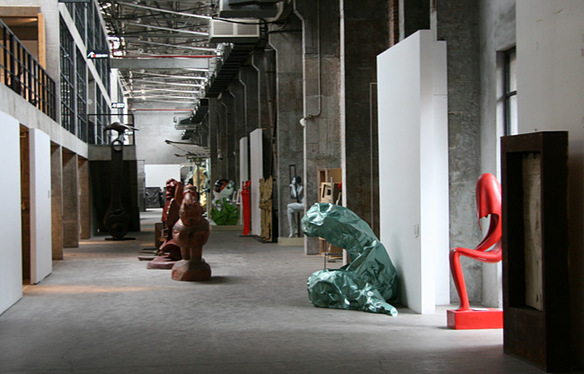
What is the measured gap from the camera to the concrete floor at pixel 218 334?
5996mm

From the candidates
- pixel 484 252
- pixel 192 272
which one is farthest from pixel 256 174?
pixel 484 252

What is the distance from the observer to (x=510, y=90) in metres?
8.59

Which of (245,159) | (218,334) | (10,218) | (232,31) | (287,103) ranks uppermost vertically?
(232,31)

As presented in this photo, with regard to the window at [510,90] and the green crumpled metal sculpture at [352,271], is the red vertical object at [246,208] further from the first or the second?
the window at [510,90]

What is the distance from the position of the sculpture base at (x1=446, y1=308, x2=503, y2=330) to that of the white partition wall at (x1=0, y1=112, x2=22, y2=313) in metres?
5.33

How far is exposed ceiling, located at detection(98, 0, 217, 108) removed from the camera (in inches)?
1078

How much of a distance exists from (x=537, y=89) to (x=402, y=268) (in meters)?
Answer: 3.29

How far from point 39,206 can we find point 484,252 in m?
7.38

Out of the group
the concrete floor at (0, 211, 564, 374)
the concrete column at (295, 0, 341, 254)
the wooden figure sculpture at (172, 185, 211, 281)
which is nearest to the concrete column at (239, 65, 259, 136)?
the concrete column at (295, 0, 341, 254)

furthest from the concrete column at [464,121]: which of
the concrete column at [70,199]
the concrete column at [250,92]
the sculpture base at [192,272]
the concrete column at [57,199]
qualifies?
the concrete column at [250,92]

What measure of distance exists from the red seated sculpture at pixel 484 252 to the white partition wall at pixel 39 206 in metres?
6.88

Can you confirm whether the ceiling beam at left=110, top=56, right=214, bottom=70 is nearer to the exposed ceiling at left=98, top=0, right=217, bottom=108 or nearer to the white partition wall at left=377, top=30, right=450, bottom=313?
the exposed ceiling at left=98, top=0, right=217, bottom=108

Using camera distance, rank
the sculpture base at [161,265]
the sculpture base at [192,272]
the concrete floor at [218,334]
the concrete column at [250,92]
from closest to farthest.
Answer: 1. the concrete floor at [218,334]
2. the sculpture base at [192,272]
3. the sculpture base at [161,265]
4. the concrete column at [250,92]

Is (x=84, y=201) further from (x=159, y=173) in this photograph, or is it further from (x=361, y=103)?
(x=159, y=173)
